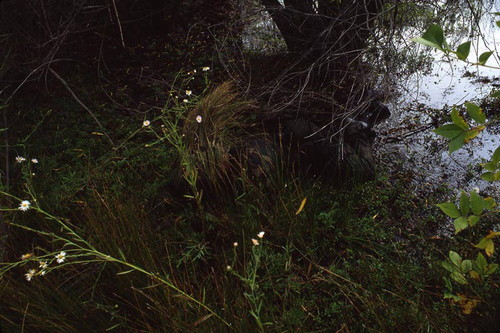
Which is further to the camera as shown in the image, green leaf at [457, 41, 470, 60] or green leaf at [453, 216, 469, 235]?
green leaf at [453, 216, 469, 235]

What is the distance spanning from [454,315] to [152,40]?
Result: 181 inches

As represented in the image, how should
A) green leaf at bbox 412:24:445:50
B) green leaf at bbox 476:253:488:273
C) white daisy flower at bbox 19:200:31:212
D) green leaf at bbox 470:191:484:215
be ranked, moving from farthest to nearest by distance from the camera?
white daisy flower at bbox 19:200:31:212 → green leaf at bbox 476:253:488:273 → green leaf at bbox 470:191:484:215 → green leaf at bbox 412:24:445:50

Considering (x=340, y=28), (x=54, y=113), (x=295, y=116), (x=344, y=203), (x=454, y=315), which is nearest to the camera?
(x=454, y=315)

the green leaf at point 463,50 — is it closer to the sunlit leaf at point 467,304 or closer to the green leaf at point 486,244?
the green leaf at point 486,244

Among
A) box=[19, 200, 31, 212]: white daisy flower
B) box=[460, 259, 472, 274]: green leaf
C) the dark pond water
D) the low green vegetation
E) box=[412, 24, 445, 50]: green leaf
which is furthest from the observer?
the dark pond water

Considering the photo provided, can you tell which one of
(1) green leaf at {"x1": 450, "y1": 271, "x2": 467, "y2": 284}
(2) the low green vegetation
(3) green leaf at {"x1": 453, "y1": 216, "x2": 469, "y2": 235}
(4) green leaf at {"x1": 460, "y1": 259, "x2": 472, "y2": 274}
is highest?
(3) green leaf at {"x1": 453, "y1": 216, "x2": 469, "y2": 235}

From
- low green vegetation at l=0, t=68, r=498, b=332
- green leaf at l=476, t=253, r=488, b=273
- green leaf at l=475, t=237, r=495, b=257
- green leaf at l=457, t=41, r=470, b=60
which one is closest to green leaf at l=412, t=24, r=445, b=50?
green leaf at l=457, t=41, r=470, b=60

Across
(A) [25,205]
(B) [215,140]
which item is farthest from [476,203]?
(B) [215,140]

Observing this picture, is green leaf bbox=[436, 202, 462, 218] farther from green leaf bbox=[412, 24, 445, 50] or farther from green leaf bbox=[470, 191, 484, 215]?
green leaf bbox=[412, 24, 445, 50]

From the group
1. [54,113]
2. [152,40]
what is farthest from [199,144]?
[152,40]

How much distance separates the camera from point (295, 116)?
322 centimetres

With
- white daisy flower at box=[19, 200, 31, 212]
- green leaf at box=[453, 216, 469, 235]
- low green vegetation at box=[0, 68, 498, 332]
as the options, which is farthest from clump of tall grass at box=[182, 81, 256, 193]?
green leaf at box=[453, 216, 469, 235]

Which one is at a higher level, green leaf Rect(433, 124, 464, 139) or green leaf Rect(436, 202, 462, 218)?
green leaf Rect(433, 124, 464, 139)

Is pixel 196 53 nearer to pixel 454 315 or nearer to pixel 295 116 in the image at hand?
pixel 295 116
